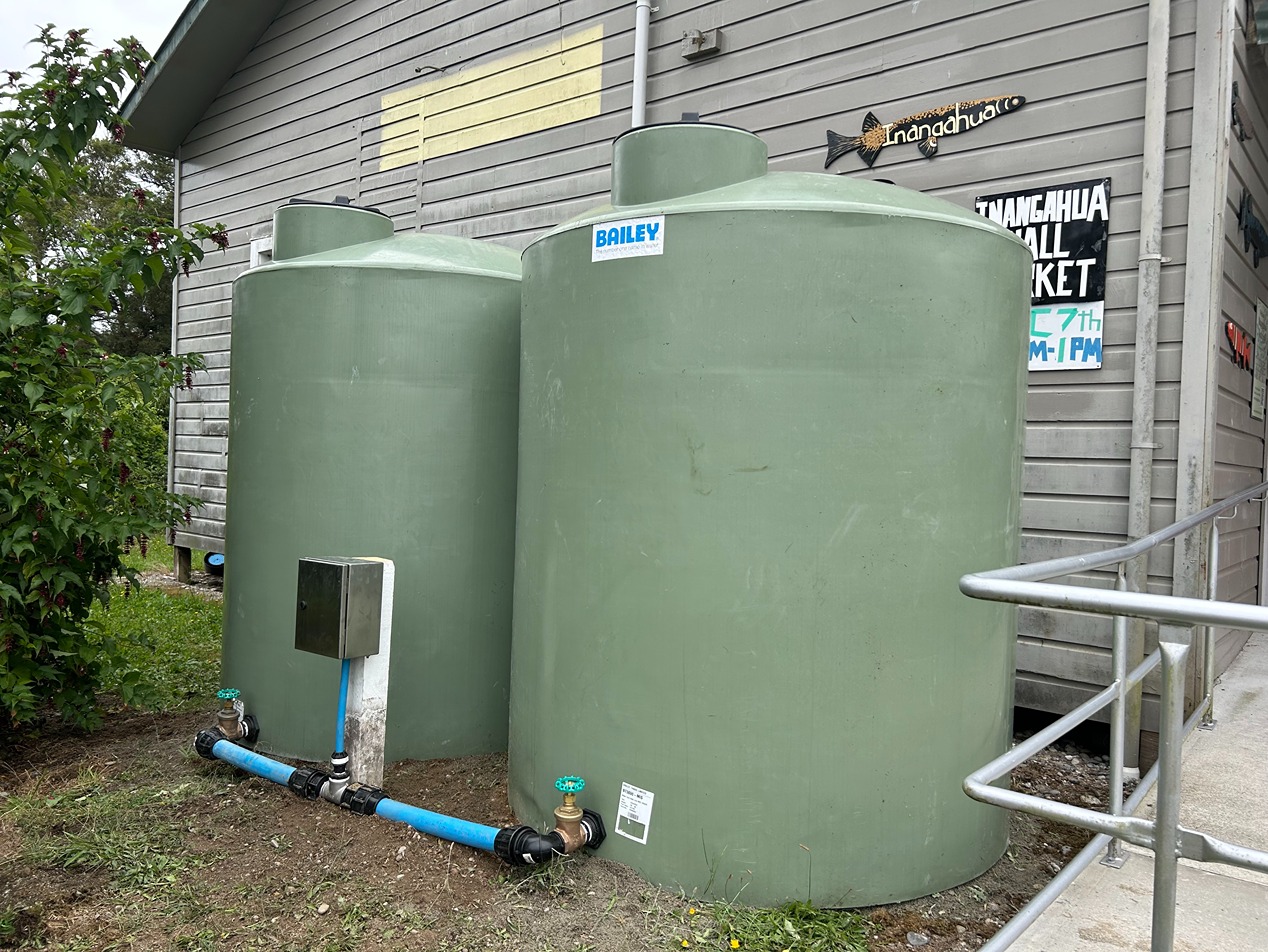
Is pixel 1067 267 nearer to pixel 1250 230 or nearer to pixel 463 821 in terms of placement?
pixel 1250 230

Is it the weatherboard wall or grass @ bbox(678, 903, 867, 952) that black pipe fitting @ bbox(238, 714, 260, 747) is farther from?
A: the weatherboard wall

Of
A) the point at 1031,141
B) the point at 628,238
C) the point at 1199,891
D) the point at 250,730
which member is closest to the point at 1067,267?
the point at 1031,141

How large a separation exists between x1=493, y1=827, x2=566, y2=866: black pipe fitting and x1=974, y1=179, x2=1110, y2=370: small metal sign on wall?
9.68 feet

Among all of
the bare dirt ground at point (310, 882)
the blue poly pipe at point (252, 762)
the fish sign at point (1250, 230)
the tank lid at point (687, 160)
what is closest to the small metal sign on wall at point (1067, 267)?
the fish sign at point (1250, 230)

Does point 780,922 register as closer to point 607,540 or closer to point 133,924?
point 607,540

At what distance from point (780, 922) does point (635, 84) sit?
5118 mm

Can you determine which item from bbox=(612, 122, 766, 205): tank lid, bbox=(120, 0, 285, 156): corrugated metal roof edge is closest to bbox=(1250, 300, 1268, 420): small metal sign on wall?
bbox=(612, 122, 766, 205): tank lid

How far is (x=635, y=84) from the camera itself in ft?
19.4

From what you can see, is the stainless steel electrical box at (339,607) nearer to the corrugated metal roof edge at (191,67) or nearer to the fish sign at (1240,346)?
the fish sign at (1240,346)

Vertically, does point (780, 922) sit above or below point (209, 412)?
below

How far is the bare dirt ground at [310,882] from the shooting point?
8.19 feet

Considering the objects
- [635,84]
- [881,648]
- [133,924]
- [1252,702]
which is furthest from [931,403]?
[635,84]

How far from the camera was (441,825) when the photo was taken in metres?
2.91

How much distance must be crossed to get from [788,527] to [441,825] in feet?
4.87
